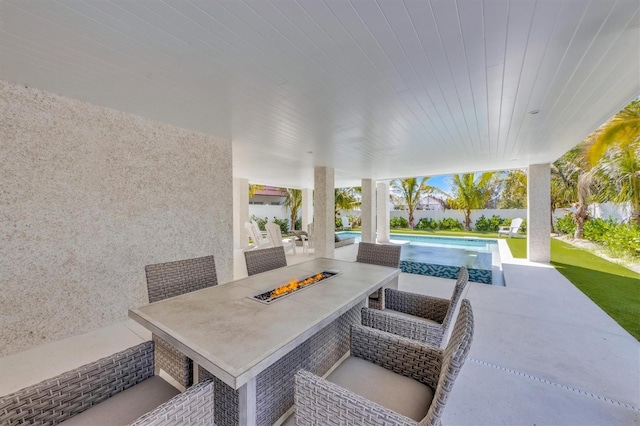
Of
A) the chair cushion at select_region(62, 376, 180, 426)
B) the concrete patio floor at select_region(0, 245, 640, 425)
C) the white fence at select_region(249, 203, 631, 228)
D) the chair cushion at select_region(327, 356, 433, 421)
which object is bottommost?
the concrete patio floor at select_region(0, 245, 640, 425)

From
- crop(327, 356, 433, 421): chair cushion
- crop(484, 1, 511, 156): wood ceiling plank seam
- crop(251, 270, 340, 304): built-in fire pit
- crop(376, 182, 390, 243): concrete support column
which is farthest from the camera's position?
crop(376, 182, 390, 243): concrete support column

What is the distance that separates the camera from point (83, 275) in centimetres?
324

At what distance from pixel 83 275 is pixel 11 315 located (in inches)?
26.4

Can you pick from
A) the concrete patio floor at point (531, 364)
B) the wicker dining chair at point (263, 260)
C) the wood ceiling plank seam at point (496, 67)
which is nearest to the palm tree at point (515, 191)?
the concrete patio floor at point (531, 364)

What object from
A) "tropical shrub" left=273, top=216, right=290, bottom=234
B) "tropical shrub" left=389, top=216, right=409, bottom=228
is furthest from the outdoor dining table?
"tropical shrub" left=389, top=216, right=409, bottom=228

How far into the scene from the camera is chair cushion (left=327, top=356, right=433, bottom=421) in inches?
55.4

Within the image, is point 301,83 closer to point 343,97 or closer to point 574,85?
point 343,97

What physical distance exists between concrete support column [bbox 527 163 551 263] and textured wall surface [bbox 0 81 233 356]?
9.01 metres

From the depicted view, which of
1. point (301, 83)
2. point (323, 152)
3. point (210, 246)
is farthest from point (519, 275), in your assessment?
Answer: point (210, 246)

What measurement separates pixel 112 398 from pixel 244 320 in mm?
759

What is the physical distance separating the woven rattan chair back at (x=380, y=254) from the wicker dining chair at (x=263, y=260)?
118cm

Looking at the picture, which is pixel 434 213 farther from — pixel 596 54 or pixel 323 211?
pixel 596 54

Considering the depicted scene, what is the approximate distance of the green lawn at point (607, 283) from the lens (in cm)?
385

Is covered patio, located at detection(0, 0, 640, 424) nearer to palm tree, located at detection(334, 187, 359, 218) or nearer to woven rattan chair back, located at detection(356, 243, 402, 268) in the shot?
woven rattan chair back, located at detection(356, 243, 402, 268)
